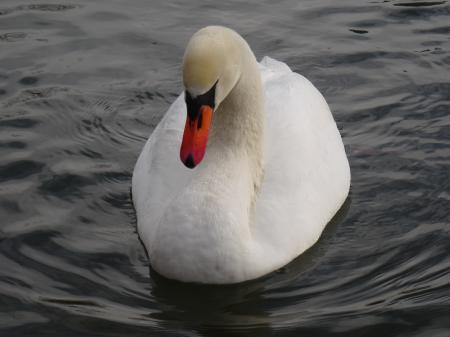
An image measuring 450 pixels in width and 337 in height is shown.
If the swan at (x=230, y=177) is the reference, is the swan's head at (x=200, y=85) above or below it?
above

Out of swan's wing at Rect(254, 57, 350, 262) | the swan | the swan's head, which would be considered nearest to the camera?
the swan's head

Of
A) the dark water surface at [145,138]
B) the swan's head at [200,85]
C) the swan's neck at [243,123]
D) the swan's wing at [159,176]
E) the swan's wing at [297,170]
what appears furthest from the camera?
A: the swan's wing at [159,176]

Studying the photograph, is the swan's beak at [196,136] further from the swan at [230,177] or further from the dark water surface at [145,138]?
the dark water surface at [145,138]

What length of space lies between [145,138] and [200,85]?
3012 millimetres

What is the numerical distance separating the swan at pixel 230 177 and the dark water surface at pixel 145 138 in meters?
0.18

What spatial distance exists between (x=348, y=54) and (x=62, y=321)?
5.35 metres

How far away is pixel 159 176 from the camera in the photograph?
26.6ft

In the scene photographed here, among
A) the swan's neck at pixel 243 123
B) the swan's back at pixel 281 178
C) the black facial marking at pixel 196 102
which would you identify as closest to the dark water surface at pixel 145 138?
the swan's back at pixel 281 178

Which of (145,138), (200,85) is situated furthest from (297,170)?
(145,138)

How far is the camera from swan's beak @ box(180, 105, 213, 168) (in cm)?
688

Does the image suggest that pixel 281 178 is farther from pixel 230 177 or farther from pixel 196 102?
pixel 196 102

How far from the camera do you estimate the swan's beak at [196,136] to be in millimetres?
6883

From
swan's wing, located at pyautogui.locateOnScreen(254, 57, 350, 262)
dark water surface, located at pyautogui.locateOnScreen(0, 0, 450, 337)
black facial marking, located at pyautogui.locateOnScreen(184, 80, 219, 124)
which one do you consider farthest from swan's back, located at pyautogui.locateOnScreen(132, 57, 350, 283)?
black facial marking, located at pyautogui.locateOnScreen(184, 80, 219, 124)

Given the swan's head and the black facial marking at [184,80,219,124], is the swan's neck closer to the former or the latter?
the swan's head
